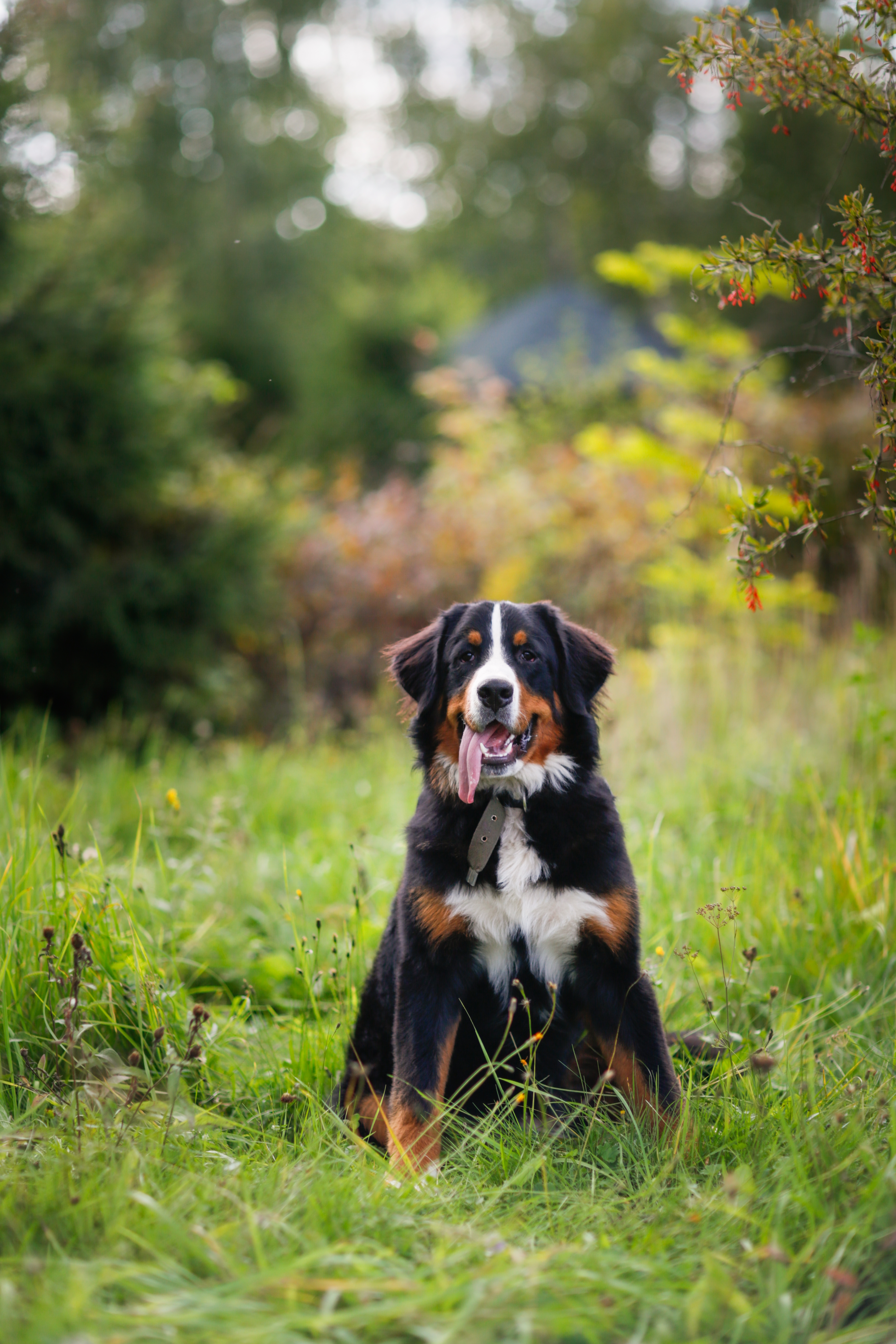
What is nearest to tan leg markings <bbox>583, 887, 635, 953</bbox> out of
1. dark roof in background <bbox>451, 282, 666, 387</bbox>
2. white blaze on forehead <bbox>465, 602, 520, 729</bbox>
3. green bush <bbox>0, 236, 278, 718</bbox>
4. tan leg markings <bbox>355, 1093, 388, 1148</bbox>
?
white blaze on forehead <bbox>465, 602, 520, 729</bbox>

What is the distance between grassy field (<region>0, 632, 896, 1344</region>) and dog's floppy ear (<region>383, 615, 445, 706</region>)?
70 cm

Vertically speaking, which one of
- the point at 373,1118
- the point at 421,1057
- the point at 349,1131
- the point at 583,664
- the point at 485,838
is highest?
the point at 583,664

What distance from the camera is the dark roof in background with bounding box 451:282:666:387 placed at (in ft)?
61.9

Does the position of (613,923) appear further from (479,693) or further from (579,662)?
(579,662)

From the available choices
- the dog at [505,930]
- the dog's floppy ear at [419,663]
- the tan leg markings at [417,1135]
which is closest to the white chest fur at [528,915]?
the dog at [505,930]

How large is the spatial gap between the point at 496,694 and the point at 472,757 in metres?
0.19

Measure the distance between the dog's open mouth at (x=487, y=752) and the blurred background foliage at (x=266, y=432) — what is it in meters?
0.99

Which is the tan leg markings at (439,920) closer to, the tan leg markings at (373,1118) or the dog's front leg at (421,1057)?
the dog's front leg at (421,1057)

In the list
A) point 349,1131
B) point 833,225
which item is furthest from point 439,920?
point 833,225

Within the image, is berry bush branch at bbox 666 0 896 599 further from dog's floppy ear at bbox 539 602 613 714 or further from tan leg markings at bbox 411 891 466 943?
tan leg markings at bbox 411 891 466 943

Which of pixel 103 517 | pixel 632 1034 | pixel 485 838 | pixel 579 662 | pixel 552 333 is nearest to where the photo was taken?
pixel 632 1034

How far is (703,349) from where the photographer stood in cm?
854

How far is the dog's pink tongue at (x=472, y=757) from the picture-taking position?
2.61 m

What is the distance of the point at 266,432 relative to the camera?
52.8 feet
